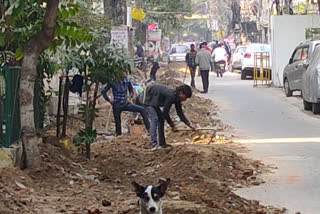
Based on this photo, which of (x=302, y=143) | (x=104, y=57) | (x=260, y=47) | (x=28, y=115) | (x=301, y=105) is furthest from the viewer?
(x=260, y=47)

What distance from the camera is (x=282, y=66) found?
2923cm

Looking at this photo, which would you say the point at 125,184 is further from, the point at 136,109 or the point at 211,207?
the point at 136,109

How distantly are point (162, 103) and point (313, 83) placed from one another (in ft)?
24.4

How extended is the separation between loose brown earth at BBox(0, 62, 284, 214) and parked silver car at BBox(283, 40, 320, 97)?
7.89 m

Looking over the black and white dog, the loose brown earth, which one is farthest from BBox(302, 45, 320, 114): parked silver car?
the black and white dog

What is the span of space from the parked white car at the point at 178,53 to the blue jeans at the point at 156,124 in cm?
4054

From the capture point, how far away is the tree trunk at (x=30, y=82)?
9.78 meters

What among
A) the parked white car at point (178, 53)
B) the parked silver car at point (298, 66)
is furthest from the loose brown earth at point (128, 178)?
the parked white car at point (178, 53)

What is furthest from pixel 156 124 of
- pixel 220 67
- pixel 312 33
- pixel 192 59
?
pixel 220 67

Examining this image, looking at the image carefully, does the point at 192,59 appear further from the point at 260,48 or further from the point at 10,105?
the point at 10,105

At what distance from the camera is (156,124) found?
13008 millimetres

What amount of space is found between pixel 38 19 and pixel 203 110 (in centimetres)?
1055

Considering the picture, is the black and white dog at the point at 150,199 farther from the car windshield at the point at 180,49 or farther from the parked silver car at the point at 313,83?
the car windshield at the point at 180,49

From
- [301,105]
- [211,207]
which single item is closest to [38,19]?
[211,207]
